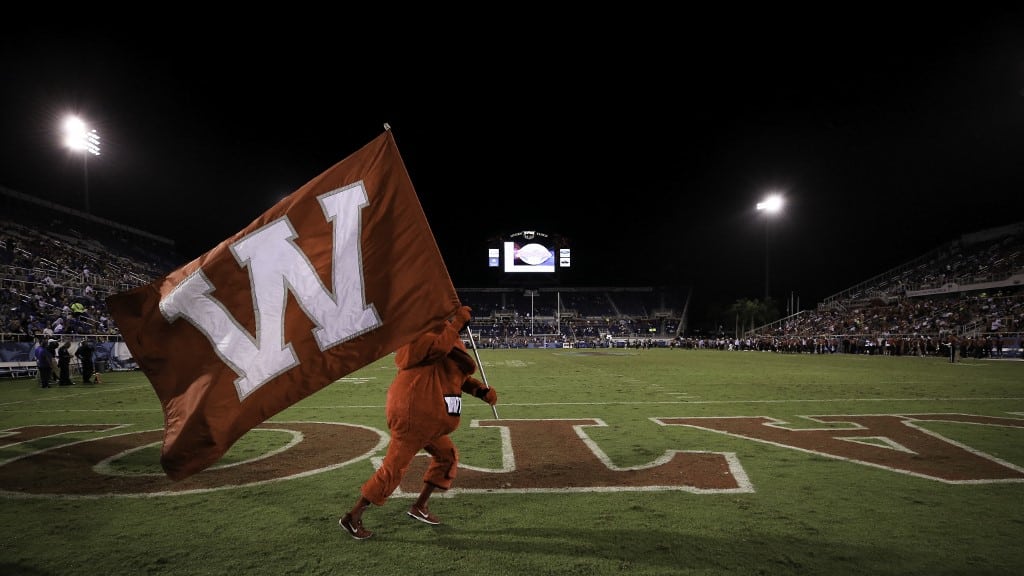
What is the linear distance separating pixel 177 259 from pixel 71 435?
5234 cm

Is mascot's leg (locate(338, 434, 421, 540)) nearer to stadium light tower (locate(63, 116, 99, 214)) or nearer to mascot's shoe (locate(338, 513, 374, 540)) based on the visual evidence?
mascot's shoe (locate(338, 513, 374, 540))

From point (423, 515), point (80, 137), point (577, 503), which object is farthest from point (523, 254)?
point (423, 515)

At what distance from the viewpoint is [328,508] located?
178 inches

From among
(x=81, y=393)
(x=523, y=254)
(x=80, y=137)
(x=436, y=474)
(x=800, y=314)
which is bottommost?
(x=81, y=393)

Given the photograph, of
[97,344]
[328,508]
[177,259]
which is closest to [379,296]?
[328,508]

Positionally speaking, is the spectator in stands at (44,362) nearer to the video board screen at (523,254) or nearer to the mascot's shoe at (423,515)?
the mascot's shoe at (423,515)

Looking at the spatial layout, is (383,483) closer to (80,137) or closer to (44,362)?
(44,362)

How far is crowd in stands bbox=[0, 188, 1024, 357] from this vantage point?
25.5 m

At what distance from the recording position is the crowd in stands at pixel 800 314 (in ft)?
83.7

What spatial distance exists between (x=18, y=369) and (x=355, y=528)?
78.1 feet

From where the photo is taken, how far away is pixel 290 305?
3887 mm

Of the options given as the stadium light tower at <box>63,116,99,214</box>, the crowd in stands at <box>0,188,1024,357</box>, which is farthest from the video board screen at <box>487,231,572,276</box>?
the stadium light tower at <box>63,116,99,214</box>

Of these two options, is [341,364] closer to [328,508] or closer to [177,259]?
[328,508]

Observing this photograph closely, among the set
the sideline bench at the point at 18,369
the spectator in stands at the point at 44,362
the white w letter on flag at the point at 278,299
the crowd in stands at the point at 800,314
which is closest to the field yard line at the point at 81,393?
the spectator in stands at the point at 44,362
